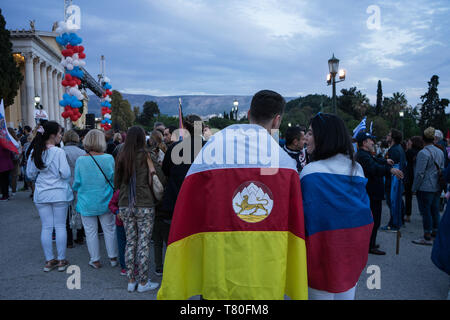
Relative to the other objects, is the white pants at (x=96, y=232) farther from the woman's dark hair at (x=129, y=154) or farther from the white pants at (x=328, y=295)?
the white pants at (x=328, y=295)

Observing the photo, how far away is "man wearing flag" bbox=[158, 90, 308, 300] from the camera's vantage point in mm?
1915

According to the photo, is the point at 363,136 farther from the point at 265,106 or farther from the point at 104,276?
the point at 104,276

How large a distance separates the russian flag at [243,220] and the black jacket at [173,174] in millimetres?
1935

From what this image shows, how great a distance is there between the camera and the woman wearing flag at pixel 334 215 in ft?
6.90

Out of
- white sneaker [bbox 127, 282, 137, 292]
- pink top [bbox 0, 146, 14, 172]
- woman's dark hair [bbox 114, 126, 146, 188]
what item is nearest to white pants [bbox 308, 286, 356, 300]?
woman's dark hair [bbox 114, 126, 146, 188]

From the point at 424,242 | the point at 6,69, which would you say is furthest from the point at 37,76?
the point at 424,242

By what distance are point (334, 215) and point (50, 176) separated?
4.34m

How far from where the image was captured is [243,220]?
1.92m

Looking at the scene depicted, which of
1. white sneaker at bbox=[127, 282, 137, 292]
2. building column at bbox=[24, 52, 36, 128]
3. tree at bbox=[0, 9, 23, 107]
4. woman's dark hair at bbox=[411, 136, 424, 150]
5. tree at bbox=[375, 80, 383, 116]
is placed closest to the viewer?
white sneaker at bbox=[127, 282, 137, 292]

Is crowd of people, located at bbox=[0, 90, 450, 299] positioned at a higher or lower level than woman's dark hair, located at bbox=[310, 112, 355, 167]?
lower

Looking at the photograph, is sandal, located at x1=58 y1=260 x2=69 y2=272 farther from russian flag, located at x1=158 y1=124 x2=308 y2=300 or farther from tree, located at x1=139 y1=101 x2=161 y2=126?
tree, located at x1=139 y1=101 x2=161 y2=126

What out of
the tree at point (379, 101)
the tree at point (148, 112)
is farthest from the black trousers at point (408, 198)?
the tree at point (148, 112)

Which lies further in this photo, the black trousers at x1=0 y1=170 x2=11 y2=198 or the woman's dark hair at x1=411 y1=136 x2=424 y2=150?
A: the black trousers at x1=0 y1=170 x2=11 y2=198
